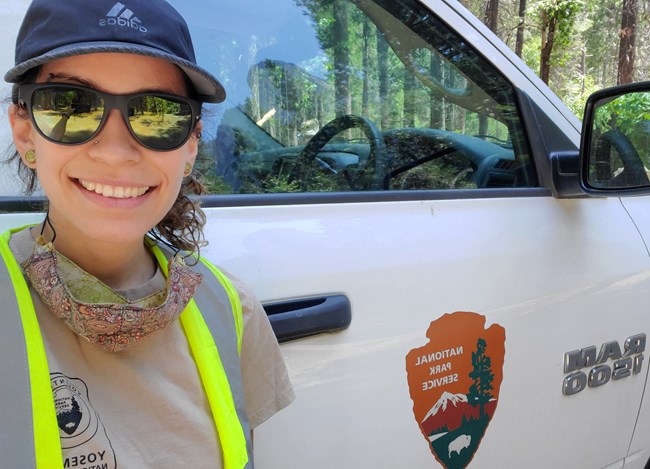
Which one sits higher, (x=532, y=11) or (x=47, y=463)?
(x=532, y=11)

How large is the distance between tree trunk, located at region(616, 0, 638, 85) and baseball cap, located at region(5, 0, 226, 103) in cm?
1388

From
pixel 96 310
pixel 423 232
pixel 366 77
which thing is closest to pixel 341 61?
pixel 366 77

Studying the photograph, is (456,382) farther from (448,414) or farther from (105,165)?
(105,165)

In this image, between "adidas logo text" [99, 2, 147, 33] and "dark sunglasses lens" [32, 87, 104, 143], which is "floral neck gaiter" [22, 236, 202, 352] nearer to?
"dark sunglasses lens" [32, 87, 104, 143]

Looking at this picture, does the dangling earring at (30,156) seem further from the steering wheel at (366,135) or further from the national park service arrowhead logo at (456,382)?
the national park service arrowhead logo at (456,382)

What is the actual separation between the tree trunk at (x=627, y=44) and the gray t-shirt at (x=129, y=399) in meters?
13.9

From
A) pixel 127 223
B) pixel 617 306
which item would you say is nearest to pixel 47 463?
pixel 127 223

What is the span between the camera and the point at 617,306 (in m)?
1.97

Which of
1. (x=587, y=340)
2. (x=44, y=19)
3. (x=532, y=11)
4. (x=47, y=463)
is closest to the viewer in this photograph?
(x=47, y=463)

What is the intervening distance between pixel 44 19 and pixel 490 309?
119 cm

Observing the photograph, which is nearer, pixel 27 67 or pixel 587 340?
pixel 27 67

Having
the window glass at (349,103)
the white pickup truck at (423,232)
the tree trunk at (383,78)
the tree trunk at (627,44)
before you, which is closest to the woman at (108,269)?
the white pickup truck at (423,232)

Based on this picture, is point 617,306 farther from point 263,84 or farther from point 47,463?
point 47,463

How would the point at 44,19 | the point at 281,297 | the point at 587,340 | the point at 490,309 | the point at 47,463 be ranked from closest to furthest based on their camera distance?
the point at 47,463
the point at 44,19
the point at 281,297
the point at 490,309
the point at 587,340
